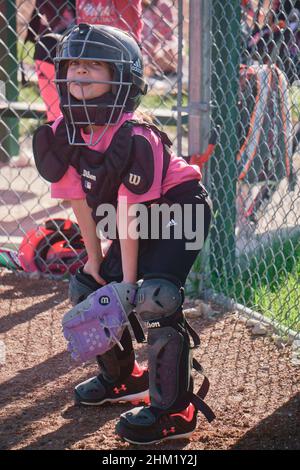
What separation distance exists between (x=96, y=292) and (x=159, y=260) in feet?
0.81

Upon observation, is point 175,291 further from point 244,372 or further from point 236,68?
point 236,68

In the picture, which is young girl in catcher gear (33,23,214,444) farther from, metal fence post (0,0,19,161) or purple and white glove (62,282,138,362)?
metal fence post (0,0,19,161)

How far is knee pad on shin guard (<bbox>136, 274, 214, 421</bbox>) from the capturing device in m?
2.89

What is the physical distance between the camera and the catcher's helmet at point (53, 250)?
4.97m

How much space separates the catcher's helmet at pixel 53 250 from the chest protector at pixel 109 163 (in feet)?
6.01

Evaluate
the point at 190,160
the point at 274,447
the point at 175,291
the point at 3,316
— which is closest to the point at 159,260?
the point at 175,291

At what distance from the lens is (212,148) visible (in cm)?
425

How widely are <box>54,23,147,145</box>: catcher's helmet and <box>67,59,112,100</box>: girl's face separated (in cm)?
2

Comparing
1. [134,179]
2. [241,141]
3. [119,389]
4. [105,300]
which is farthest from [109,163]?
[241,141]

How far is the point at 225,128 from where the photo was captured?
4.61m

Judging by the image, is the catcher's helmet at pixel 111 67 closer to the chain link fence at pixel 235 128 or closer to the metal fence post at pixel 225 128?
the chain link fence at pixel 235 128

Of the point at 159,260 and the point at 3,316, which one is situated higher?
the point at 159,260

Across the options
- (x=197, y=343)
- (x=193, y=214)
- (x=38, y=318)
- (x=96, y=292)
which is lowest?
(x=38, y=318)

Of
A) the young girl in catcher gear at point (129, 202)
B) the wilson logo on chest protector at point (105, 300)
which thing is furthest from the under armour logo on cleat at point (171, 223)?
the wilson logo on chest protector at point (105, 300)
